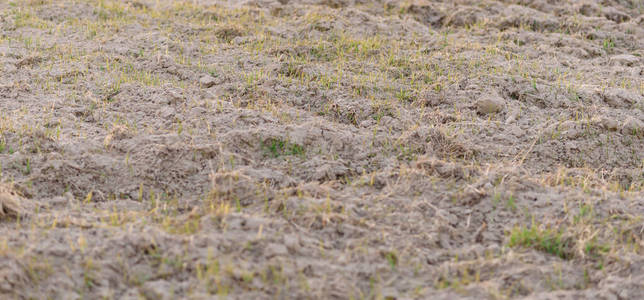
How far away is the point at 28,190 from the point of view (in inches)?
149

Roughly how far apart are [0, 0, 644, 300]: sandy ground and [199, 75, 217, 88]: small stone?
0.04 ft

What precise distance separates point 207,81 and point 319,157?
1463 mm

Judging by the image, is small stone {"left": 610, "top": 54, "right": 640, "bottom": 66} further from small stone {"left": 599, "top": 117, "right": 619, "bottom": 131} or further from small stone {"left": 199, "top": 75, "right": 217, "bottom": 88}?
small stone {"left": 199, "top": 75, "right": 217, "bottom": 88}

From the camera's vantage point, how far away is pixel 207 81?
5254 millimetres

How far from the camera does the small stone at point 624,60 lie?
6.00 m

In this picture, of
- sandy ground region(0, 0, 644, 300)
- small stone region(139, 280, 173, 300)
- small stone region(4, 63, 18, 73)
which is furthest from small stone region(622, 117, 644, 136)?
small stone region(4, 63, 18, 73)

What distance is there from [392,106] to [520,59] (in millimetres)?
1620

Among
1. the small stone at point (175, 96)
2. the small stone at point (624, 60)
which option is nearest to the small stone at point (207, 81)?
the small stone at point (175, 96)

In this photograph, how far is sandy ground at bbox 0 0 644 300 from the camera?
10.2 feet

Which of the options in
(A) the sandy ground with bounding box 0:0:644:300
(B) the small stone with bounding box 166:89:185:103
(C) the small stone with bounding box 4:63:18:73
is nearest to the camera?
(A) the sandy ground with bounding box 0:0:644:300

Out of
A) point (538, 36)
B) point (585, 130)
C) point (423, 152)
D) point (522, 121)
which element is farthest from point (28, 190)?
point (538, 36)

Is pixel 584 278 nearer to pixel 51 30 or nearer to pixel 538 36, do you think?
pixel 538 36

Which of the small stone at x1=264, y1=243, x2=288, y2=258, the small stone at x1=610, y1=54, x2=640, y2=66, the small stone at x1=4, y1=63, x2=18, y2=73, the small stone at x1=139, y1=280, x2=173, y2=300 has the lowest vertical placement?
the small stone at x1=139, y1=280, x2=173, y2=300

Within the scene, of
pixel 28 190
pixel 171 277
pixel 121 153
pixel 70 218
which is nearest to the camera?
pixel 171 277
